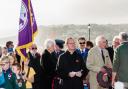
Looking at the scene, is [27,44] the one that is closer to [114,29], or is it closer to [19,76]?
[19,76]

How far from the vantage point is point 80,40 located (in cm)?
1366

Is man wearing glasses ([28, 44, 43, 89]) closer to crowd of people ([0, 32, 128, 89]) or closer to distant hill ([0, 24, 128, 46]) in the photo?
crowd of people ([0, 32, 128, 89])

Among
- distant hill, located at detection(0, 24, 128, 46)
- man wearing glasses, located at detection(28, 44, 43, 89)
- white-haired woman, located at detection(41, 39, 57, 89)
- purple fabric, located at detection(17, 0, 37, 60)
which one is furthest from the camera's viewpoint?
distant hill, located at detection(0, 24, 128, 46)

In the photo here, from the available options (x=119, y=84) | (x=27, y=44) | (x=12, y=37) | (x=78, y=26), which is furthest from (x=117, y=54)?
(x=78, y=26)

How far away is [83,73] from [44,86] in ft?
5.11

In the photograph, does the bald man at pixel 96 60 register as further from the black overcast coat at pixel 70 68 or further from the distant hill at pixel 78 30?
the distant hill at pixel 78 30

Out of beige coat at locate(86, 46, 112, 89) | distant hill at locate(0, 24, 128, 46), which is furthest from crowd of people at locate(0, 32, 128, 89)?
distant hill at locate(0, 24, 128, 46)

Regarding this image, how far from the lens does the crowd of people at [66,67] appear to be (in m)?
10.5

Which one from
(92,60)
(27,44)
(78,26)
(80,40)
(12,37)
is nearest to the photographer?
(92,60)

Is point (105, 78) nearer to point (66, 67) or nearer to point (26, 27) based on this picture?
point (66, 67)

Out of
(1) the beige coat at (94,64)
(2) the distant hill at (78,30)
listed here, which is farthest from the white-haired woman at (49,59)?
(2) the distant hill at (78,30)

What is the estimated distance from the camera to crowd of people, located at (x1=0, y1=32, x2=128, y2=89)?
10502 mm

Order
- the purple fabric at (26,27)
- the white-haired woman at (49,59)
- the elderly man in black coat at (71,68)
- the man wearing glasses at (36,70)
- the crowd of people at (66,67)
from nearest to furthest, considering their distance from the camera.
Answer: the crowd of people at (66,67) < the elderly man in black coat at (71,68) < the white-haired woman at (49,59) < the man wearing glasses at (36,70) < the purple fabric at (26,27)

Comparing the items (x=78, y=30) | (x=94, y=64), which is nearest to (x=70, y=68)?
(x=94, y=64)
